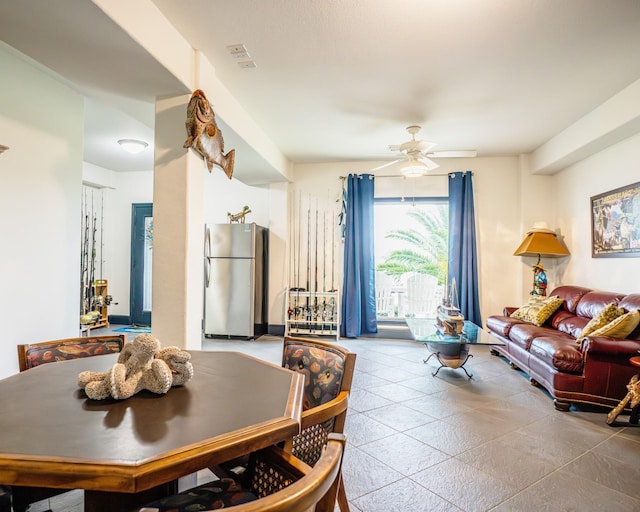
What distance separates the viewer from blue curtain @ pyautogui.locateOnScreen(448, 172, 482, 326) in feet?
17.4

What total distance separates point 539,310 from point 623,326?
1.38 meters

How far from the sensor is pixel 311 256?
19.2 ft

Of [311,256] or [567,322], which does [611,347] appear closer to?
[567,322]

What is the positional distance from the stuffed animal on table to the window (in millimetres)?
4945

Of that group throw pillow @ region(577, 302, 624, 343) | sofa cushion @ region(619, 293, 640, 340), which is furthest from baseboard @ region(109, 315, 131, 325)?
sofa cushion @ region(619, 293, 640, 340)

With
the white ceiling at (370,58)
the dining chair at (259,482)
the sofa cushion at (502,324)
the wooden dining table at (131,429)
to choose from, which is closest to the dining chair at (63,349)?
the wooden dining table at (131,429)

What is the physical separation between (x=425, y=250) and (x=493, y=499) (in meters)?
4.42

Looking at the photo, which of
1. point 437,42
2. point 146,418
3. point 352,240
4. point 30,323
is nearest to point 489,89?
point 437,42

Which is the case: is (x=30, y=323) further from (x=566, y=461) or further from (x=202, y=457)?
(x=566, y=461)

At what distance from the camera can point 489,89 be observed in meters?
3.33

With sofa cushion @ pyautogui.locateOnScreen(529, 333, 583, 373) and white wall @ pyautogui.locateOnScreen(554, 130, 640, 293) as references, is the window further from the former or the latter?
sofa cushion @ pyautogui.locateOnScreen(529, 333, 583, 373)

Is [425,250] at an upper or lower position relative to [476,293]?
upper

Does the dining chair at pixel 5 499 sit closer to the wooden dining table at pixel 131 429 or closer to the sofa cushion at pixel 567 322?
the wooden dining table at pixel 131 429

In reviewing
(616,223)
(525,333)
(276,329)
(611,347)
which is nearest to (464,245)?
(616,223)
